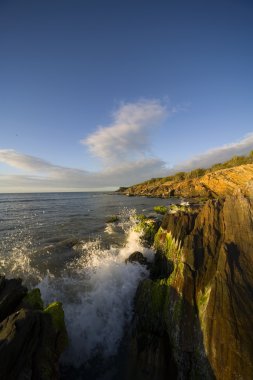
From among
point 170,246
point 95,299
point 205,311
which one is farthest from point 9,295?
point 170,246

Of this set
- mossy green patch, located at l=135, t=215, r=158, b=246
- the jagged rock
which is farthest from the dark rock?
mossy green patch, located at l=135, t=215, r=158, b=246

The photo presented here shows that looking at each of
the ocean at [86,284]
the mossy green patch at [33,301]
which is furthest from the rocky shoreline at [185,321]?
→ the ocean at [86,284]

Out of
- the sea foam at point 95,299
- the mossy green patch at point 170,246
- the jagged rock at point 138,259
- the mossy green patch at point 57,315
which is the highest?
the mossy green patch at point 170,246

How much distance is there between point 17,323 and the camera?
4.98m

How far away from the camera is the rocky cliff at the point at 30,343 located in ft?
14.5

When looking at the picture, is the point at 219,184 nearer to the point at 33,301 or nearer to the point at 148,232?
the point at 148,232

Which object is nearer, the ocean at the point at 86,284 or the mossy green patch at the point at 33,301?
the mossy green patch at the point at 33,301

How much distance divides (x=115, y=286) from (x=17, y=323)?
623 centimetres

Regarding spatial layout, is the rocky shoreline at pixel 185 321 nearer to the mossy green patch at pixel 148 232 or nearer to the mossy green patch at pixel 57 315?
the mossy green patch at pixel 57 315

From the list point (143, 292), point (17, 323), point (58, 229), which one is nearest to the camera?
point (17, 323)

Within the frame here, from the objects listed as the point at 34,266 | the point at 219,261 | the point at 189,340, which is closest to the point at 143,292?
the point at 189,340

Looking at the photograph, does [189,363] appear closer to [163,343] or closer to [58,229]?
[163,343]

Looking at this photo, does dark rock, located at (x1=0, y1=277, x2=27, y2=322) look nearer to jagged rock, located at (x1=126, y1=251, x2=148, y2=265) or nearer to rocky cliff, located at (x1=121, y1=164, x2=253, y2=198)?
jagged rock, located at (x1=126, y1=251, x2=148, y2=265)

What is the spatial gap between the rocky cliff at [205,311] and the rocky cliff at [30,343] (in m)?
2.59
